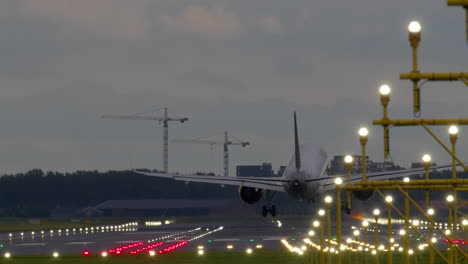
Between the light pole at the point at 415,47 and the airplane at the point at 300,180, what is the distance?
219 ft

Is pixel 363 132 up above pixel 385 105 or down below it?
below

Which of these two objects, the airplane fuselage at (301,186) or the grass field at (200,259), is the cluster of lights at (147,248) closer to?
the grass field at (200,259)

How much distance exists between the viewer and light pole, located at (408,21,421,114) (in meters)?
26.5

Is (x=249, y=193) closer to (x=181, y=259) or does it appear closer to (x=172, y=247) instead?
(x=172, y=247)

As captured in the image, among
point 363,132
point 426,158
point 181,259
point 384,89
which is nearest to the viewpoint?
point 384,89

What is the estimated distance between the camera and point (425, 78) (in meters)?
26.7

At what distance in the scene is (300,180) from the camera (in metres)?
97.4

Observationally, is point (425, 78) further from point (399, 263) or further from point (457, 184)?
point (399, 263)

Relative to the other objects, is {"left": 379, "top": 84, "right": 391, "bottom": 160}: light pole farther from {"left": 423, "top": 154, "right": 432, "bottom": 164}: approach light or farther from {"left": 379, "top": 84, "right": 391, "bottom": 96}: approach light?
{"left": 423, "top": 154, "right": 432, "bottom": 164}: approach light

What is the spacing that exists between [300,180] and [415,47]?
7108 centimetres

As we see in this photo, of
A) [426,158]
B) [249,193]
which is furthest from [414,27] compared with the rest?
[249,193]

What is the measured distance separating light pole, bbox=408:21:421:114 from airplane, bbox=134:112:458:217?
66800 mm

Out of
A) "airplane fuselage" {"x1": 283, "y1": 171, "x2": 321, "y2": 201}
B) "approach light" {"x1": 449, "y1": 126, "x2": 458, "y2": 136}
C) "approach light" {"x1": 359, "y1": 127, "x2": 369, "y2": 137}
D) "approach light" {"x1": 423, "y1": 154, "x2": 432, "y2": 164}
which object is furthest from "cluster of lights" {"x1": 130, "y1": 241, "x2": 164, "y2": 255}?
"approach light" {"x1": 449, "y1": 126, "x2": 458, "y2": 136}

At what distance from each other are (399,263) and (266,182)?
37291 mm
